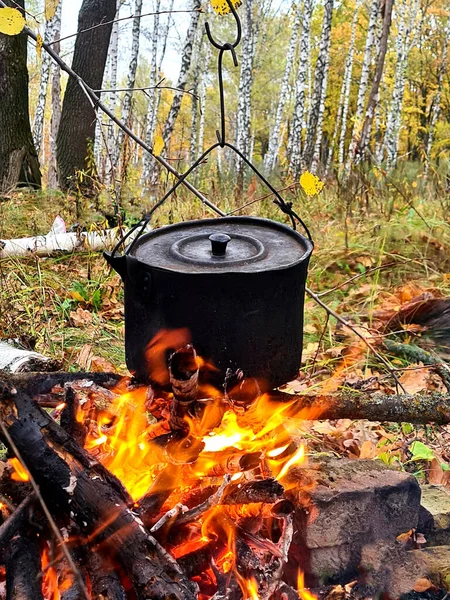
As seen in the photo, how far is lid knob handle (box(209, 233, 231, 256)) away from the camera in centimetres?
166

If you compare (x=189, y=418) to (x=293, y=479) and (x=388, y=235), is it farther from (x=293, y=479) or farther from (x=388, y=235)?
(x=388, y=235)

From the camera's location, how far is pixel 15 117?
288 inches

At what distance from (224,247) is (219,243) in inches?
1.3

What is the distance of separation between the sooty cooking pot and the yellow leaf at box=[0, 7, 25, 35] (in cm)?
67

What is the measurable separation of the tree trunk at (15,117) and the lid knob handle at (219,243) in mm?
5987

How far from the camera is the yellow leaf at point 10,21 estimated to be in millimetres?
1526

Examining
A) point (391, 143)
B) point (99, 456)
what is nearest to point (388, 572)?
point (99, 456)

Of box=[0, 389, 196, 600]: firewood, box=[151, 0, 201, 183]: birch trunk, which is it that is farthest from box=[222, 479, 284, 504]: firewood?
box=[151, 0, 201, 183]: birch trunk

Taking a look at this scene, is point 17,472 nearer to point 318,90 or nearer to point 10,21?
point 10,21

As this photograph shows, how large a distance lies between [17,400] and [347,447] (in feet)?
5.60

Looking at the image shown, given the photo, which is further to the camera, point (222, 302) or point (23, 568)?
point (222, 302)

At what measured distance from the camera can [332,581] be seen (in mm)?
1762

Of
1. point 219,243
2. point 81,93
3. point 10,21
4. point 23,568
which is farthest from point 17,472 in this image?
point 81,93

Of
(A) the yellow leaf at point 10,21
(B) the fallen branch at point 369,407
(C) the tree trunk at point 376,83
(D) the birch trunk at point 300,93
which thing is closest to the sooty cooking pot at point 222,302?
(B) the fallen branch at point 369,407
